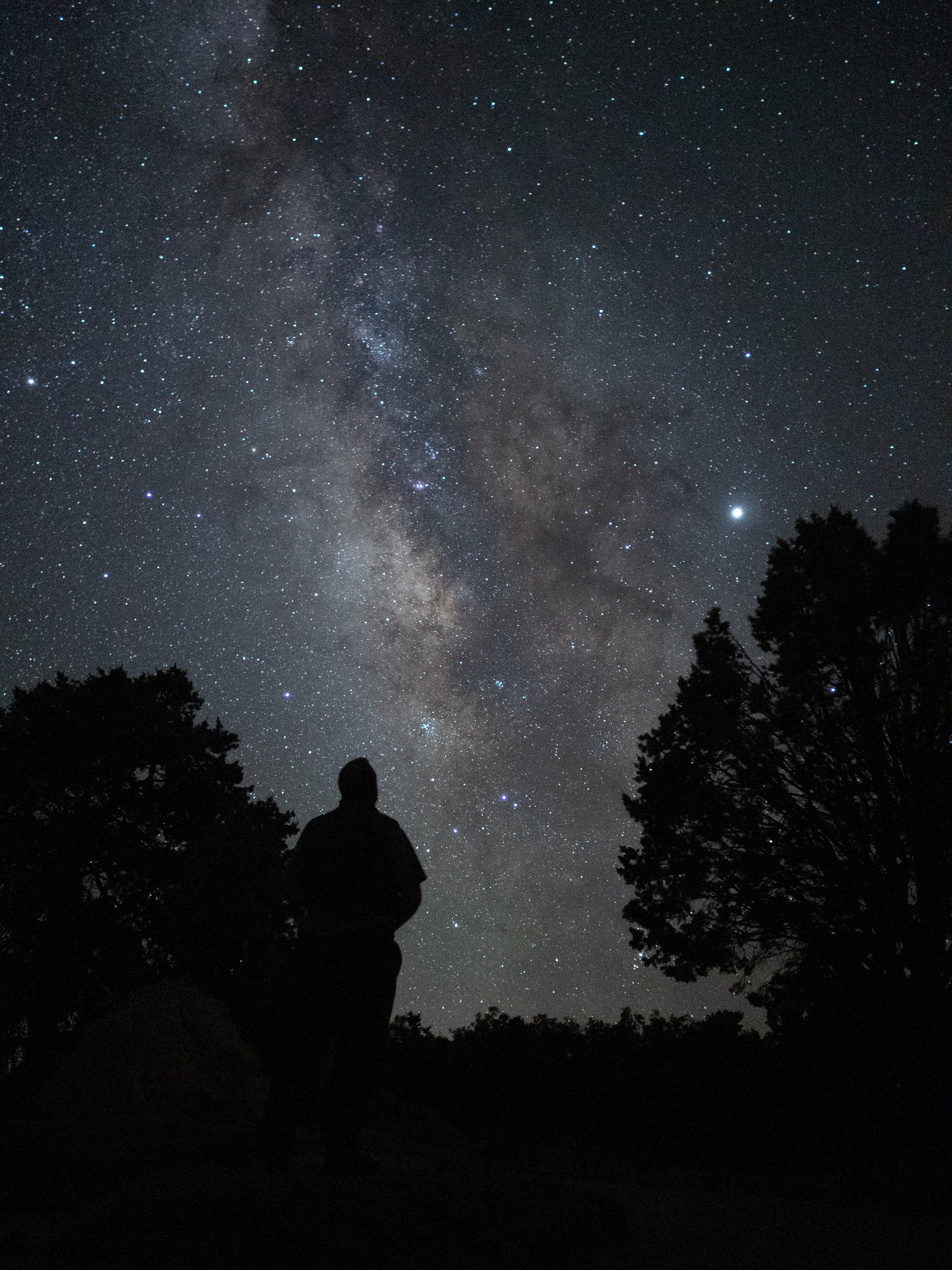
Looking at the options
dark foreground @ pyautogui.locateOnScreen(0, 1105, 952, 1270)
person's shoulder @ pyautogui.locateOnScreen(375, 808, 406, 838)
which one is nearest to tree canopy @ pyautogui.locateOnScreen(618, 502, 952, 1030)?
dark foreground @ pyautogui.locateOnScreen(0, 1105, 952, 1270)

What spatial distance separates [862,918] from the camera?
11.9 metres

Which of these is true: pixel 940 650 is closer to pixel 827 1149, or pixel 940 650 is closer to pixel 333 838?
pixel 827 1149

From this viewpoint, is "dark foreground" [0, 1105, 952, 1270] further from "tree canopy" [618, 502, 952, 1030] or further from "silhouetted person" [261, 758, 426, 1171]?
"tree canopy" [618, 502, 952, 1030]

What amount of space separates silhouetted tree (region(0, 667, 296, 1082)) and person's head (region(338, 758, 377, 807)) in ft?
47.8

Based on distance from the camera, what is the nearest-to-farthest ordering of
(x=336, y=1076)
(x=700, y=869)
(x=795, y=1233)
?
(x=336, y=1076) → (x=795, y=1233) → (x=700, y=869)

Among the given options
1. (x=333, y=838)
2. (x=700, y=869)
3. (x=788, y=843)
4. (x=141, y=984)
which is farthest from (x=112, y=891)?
(x=333, y=838)

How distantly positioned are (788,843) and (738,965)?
2.26 m

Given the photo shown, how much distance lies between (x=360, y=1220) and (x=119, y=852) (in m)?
19.2

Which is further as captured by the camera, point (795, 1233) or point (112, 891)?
point (112, 891)

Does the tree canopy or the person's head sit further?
the tree canopy

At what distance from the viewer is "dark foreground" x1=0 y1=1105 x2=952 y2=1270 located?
2.36m

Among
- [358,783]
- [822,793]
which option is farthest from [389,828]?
[822,793]

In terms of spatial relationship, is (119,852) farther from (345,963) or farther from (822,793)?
(345,963)

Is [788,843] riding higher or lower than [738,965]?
higher
